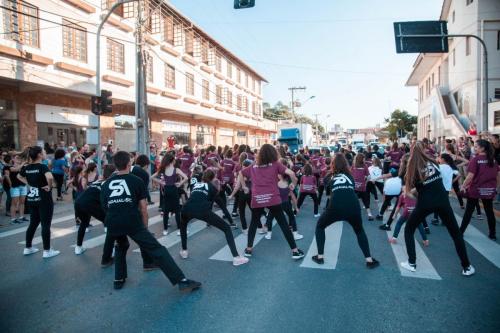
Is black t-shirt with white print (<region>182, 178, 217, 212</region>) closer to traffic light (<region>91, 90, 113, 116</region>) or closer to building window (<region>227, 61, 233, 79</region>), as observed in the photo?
traffic light (<region>91, 90, 113, 116</region>)

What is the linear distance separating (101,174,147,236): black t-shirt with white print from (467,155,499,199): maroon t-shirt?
582 cm

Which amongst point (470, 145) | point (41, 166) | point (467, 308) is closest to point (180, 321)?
point (467, 308)

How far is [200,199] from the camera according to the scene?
5285 millimetres

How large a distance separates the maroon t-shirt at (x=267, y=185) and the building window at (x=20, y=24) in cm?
1252

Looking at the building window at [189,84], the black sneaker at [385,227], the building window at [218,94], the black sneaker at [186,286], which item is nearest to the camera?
the black sneaker at [186,286]

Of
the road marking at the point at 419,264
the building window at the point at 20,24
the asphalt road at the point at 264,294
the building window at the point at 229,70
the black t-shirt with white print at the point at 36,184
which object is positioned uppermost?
the building window at the point at 229,70

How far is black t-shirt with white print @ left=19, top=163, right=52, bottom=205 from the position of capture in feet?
18.0

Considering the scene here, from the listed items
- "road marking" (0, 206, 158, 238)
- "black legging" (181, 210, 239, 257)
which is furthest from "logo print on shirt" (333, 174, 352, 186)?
"road marking" (0, 206, 158, 238)

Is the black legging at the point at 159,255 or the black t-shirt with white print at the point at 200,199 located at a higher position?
the black t-shirt with white print at the point at 200,199

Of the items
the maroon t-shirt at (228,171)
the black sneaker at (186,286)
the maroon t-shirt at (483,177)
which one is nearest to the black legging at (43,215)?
the black sneaker at (186,286)

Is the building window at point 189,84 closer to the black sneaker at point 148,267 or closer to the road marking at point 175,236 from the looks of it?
the road marking at point 175,236

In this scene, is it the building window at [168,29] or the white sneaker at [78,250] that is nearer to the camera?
the white sneaker at [78,250]

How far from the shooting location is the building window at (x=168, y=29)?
75.8 ft

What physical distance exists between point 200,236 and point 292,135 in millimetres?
21698
